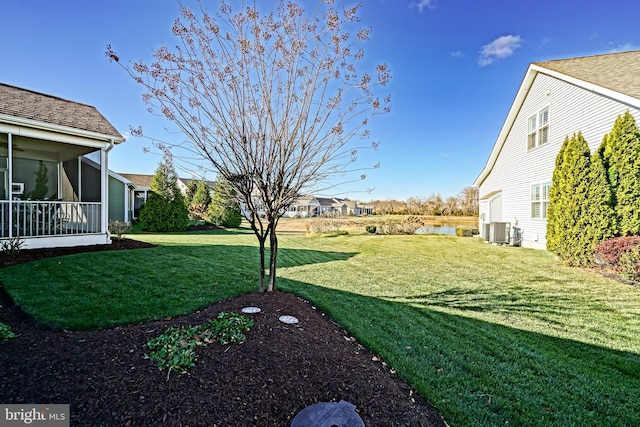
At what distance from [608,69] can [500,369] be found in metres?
11.6

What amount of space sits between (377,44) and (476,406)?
13.7 ft

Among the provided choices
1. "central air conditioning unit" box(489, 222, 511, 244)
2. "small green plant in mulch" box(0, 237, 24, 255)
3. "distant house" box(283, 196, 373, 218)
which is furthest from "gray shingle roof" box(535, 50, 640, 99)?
"distant house" box(283, 196, 373, 218)

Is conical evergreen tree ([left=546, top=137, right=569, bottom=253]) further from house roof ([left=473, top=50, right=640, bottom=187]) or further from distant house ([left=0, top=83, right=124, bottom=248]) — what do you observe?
distant house ([left=0, top=83, right=124, bottom=248])

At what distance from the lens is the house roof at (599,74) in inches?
303

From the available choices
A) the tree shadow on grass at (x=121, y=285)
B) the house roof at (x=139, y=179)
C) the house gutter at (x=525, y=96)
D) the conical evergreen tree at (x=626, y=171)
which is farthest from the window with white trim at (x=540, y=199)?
the house roof at (x=139, y=179)

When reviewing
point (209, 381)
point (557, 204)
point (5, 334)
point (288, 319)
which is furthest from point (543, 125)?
point (5, 334)

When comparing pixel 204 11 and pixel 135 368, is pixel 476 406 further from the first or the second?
pixel 204 11

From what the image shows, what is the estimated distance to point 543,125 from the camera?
36.6 ft

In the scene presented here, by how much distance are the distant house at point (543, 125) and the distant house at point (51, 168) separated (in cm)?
1382

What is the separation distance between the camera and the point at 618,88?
7.75 m

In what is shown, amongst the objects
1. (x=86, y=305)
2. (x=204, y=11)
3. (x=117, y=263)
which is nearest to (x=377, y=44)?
(x=204, y=11)

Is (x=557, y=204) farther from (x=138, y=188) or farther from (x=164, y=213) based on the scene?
(x=138, y=188)

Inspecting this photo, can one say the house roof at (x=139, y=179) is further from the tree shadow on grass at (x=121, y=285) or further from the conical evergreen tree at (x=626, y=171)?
the conical evergreen tree at (x=626, y=171)

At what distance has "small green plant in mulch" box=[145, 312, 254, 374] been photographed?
2.09 m
